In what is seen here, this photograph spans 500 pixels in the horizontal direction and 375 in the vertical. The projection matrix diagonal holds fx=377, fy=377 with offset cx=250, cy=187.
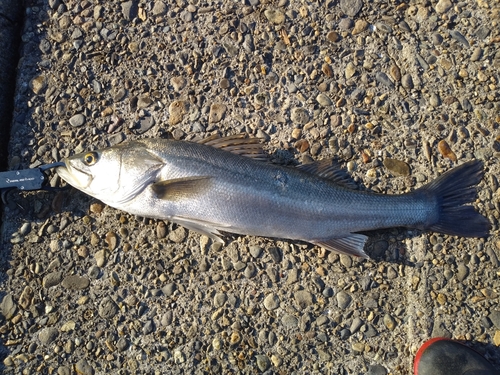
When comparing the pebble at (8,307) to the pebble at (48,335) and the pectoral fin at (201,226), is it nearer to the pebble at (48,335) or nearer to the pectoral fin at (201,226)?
the pebble at (48,335)

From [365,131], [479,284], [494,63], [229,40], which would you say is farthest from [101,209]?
[494,63]

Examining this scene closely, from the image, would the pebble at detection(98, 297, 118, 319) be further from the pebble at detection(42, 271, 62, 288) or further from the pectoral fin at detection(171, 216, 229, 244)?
the pectoral fin at detection(171, 216, 229, 244)

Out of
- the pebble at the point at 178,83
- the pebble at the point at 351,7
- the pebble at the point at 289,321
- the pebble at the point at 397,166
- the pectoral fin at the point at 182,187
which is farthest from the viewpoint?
the pebble at the point at 351,7

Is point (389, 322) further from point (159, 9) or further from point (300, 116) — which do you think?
point (159, 9)

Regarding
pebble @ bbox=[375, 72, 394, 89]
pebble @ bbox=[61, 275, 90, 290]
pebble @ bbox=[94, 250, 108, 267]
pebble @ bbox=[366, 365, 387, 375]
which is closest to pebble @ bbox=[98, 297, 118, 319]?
pebble @ bbox=[61, 275, 90, 290]

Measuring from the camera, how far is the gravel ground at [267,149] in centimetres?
315

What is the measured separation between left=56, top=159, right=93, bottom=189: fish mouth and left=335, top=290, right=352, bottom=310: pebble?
2.28 meters

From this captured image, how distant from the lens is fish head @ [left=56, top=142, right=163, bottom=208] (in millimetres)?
3000

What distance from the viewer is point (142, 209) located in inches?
119

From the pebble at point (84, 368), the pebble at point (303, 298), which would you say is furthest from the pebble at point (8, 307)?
the pebble at point (303, 298)

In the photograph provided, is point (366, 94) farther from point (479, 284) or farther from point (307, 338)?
point (307, 338)

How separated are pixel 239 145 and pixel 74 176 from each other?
1.38m

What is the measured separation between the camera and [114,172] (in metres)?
3.03

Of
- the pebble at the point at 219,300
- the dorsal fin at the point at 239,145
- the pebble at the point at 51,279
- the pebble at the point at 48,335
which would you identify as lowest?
the pebble at the point at 48,335
